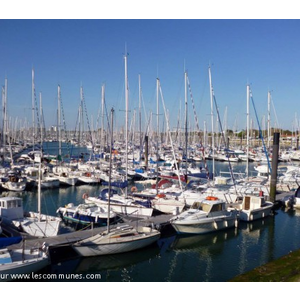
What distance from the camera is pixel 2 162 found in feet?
156

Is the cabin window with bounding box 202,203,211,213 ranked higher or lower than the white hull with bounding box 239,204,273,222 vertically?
higher

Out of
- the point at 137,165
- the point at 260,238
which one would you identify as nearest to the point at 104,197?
the point at 260,238

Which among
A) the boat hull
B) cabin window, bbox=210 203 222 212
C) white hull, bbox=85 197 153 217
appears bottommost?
the boat hull

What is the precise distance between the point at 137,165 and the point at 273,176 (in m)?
24.9

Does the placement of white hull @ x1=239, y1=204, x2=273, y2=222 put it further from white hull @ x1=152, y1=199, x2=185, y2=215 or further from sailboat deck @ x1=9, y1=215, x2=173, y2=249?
sailboat deck @ x1=9, y1=215, x2=173, y2=249

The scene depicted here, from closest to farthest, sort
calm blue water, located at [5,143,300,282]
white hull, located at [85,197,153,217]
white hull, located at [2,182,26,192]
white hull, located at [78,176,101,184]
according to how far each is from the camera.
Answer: calm blue water, located at [5,143,300,282] < white hull, located at [85,197,153,217] < white hull, located at [2,182,26,192] < white hull, located at [78,176,101,184]

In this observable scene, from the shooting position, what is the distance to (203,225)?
22609 mm

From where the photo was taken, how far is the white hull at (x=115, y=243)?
58.2 ft

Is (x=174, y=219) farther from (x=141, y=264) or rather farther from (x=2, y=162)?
(x=2, y=162)

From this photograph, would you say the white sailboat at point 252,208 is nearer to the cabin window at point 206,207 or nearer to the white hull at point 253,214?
the white hull at point 253,214

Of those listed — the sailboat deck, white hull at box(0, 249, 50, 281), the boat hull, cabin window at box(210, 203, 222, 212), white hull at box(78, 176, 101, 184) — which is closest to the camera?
white hull at box(0, 249, 50, 281)

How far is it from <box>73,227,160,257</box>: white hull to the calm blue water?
0.35 metres

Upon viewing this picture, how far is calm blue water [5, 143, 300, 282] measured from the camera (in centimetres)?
1678

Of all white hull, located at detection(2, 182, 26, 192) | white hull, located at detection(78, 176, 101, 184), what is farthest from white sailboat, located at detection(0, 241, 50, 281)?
white hull, located at detection(78, 176, 101, 184)
